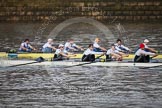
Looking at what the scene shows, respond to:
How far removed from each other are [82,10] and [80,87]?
109 ft

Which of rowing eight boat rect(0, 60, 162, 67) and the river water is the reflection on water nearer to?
the river water

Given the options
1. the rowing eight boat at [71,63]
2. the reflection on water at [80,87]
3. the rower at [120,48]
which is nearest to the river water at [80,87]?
the reflection on water at [80,87]

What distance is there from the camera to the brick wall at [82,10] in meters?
59.7

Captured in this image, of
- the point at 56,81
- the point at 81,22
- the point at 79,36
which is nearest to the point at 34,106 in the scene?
the point at 56,81

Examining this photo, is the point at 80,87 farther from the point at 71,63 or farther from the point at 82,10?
the point at 82,10

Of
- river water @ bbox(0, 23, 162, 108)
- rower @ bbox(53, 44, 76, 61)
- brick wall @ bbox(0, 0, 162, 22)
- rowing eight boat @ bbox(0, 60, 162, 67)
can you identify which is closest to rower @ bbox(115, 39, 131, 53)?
rowing eight boat @ bbox(0, 60, 162, 67)

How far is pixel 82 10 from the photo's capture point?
60.7 meters

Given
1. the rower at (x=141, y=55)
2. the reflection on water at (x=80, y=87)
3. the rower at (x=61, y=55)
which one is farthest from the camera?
A: the rower at (x=61, y=55)

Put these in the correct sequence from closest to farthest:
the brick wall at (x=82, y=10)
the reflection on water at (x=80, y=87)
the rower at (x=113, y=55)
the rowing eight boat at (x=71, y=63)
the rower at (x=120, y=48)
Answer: the reflection on water at (x=80, y=87) < the rowing eight boat at (x=71, y=63) < the rower at (x=113, y=55) < the rower at (x=120, y=48) < the brick wall at (x=82, y=10)

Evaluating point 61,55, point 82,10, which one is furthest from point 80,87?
point 82,10

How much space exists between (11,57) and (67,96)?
1110cm

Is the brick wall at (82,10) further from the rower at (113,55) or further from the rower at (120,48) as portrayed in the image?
the rower at (113,55)

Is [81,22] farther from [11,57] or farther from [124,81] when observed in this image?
[124,81]

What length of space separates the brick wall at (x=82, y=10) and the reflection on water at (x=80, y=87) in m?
25.7
